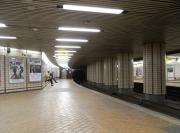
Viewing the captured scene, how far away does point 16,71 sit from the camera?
1939cm

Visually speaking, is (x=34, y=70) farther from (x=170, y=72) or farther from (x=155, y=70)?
(x=170, y=72)

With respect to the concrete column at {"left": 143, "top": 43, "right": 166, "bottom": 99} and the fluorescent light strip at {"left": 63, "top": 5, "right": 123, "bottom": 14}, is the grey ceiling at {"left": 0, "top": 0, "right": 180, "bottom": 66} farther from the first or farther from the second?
the concrete column at {"left": 143, "top": 43, "right": 166, "bottom": 99}

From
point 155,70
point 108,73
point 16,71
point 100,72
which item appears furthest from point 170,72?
point 16,71

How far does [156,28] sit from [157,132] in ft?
16.4

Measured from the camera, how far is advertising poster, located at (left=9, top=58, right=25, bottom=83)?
18.9m

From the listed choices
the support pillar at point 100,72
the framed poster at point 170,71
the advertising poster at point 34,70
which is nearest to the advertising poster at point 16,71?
the advertising poster at point 34,70

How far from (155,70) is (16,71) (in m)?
10.5

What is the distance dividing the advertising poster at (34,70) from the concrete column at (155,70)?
10240 millimetres

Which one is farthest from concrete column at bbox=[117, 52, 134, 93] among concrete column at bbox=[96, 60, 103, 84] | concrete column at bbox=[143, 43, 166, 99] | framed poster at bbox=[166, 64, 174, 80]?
framed poster at bbox=[166, 64, 174, 80]

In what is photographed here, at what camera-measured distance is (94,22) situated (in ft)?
30.3

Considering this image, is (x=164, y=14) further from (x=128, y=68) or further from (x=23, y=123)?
(x=128, y=68)

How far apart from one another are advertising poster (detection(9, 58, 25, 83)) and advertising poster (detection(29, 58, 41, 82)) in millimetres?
998

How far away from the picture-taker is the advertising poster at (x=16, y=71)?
1888cm

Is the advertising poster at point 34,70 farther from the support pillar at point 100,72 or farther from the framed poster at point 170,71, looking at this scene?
the framed poster at point 170,71
